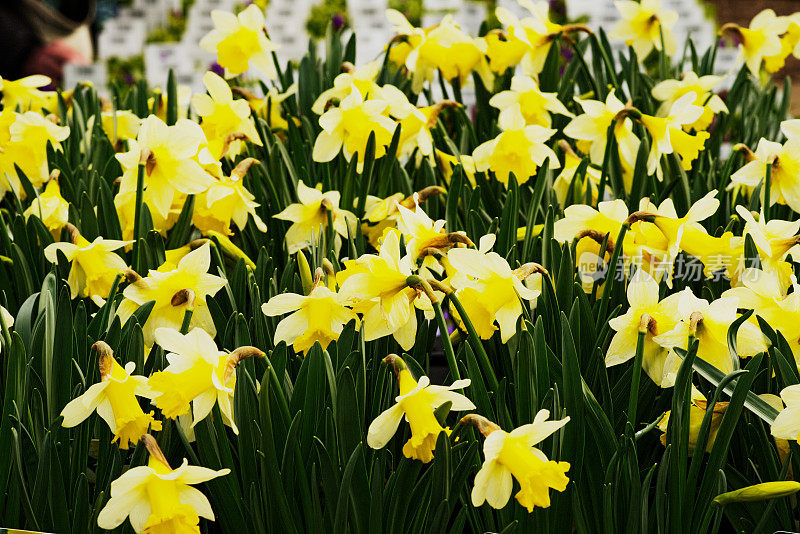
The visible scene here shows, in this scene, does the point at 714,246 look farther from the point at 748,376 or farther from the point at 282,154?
the point at 282,154

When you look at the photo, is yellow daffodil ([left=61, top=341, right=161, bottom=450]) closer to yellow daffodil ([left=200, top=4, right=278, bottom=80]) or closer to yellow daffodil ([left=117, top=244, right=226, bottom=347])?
yellow daffodil ([left=117, top=244, right=226, bottom=347])

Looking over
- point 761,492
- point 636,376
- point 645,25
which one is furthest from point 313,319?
point 645,25

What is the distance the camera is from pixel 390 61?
1.76 meters

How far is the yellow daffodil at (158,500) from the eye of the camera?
66cm

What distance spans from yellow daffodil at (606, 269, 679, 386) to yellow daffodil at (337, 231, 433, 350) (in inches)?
7.6

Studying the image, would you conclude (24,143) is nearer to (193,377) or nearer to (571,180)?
(193,377)

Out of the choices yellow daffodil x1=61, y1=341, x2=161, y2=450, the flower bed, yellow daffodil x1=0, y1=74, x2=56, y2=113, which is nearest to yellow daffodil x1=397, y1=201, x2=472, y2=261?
the flower bed

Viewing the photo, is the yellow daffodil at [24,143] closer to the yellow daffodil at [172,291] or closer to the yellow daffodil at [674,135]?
the yellow daffodil at [172,291]

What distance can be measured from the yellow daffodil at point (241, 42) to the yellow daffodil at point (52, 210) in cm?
44

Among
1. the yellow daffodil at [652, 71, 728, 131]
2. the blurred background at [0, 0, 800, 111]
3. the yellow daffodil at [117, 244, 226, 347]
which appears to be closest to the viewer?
the yellow daffodil at [117, 244, 226, 347]

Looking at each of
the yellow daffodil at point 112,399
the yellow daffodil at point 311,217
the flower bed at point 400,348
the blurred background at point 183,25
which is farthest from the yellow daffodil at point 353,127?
the blurred background at point 183,25

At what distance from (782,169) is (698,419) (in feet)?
1.57

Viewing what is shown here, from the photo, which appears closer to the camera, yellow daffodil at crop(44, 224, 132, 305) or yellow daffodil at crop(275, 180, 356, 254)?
yellow daffodil at crop(44, 224, 132, 305)

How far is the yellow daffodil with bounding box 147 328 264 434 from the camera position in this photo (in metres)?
0.71
